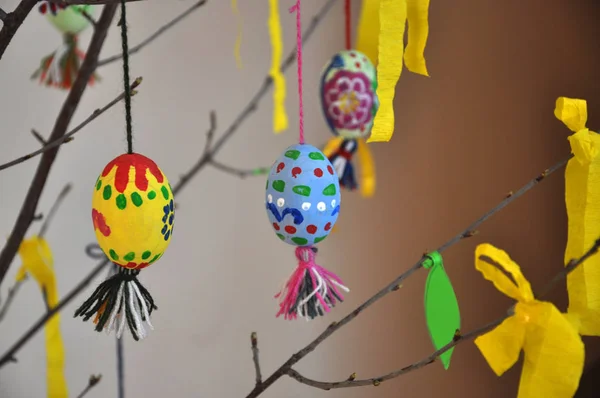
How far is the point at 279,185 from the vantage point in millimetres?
463

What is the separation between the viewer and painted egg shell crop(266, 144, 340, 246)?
45cm

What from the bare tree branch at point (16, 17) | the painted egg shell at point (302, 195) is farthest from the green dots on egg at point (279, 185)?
the bare tree branch at point (16, 17)

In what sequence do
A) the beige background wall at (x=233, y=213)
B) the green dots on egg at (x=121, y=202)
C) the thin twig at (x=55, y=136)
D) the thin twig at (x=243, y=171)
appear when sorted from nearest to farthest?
the green dots on egg at (x=121, y=202) < the thin twig at (x=55, y=136) < the beige background wall at (x=233, y=213) < the thin twig at (x=243, y=171)

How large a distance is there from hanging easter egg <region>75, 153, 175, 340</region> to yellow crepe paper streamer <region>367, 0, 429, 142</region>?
0.17 m

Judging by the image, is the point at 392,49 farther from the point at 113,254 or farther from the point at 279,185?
the point at 113,254

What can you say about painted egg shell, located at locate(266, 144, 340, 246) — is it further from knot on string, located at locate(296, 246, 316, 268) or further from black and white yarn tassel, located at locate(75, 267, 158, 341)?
black and white yarn tassel, located at locate(75, 267, 158, 341)

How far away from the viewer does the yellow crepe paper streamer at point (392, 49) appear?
0.42 metres

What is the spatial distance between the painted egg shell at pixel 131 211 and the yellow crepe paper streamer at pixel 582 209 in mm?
343

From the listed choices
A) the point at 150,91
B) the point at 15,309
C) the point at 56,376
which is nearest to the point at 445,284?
the point at 56,376

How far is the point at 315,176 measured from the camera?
0.46 meters

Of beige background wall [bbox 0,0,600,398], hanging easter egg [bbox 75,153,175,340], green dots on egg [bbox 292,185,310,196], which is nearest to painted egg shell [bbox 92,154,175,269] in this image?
hanging easter egg [bbox 75,153,175,340]

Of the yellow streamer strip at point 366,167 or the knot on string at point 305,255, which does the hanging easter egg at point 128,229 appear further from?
the yellow streamer strip at point 366,167

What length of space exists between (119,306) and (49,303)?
331 mm

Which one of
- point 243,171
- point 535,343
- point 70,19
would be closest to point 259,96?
point 243,171
